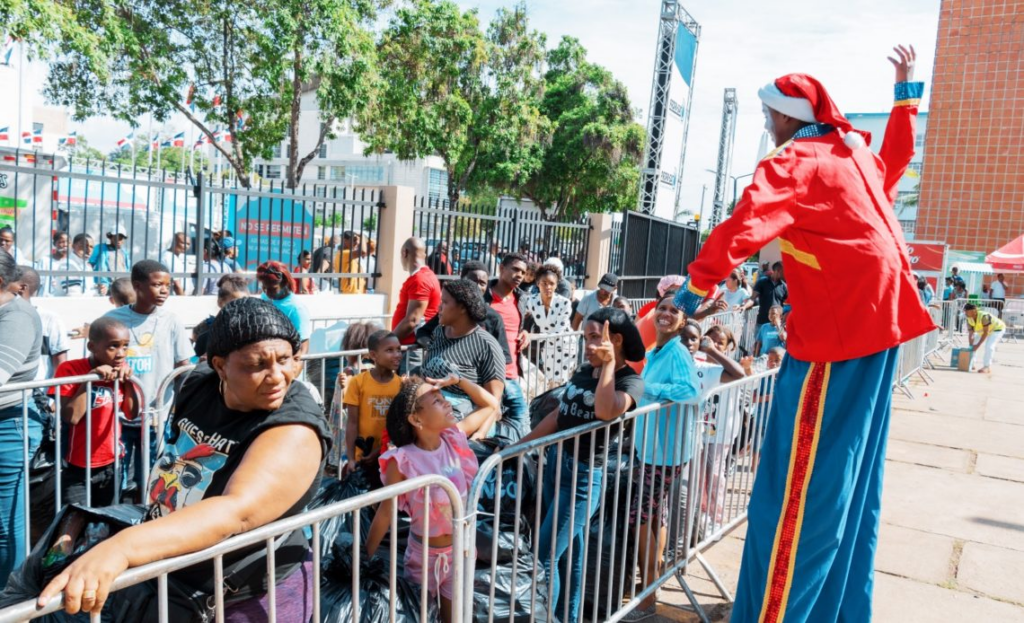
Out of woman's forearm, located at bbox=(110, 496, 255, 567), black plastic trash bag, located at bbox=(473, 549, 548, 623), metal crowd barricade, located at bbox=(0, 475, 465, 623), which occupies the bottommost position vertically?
black plastic trash bag, located at bbox=(473, 549, 548, 623)

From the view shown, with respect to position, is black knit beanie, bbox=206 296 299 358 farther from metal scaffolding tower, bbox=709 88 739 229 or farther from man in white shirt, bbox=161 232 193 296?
metal scaffolding tower, bbox=709 88 739 229

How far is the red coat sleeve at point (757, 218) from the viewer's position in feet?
8.77

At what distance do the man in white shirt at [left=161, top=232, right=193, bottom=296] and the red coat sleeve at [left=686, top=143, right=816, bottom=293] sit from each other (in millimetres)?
7132

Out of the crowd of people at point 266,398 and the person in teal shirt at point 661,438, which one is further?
the person in teal shirt at point 661,438

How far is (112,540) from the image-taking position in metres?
1.59

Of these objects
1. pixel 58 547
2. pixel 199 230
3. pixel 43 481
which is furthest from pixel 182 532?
pixel 199 230

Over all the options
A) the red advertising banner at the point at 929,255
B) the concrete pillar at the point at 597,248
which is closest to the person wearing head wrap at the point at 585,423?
the concrete pillar at the point at 597,248

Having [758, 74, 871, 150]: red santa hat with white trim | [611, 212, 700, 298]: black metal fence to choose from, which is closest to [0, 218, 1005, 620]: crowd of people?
[758, 74, 871, 150]: red santa hat with white trim

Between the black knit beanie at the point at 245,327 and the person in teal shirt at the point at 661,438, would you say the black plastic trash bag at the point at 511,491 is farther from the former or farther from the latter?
the black knit beanie at the point at 245,327

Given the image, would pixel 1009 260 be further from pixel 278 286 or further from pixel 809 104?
pixel 809 104

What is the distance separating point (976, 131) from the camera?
27.5 metres

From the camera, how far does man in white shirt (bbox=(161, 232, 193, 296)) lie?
862cm

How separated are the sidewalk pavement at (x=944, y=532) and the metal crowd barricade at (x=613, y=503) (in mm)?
360

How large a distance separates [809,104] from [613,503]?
6.56ft
